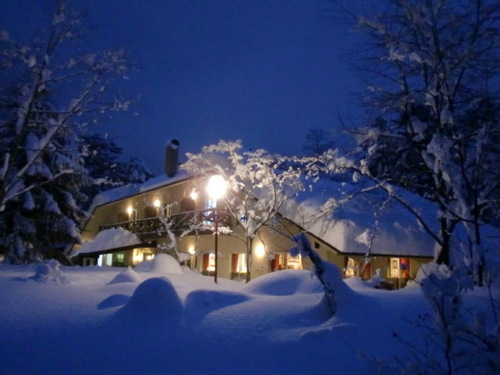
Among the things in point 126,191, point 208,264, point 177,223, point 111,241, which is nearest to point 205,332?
point 208,264

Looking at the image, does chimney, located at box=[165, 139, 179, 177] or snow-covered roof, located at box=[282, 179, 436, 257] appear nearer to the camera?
snow-covered roof, located at box=[282, 179, 436, 257]

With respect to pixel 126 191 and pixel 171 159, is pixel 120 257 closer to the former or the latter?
pixel 126 191

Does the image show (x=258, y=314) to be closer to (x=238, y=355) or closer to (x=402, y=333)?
(x=238, y=355)

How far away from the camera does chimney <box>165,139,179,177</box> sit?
96.2 ft

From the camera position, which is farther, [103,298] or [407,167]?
[407,167]

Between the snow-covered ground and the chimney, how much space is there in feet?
68.7

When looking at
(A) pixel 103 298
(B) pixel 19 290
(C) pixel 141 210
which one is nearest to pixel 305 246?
(A) pixel 103 298

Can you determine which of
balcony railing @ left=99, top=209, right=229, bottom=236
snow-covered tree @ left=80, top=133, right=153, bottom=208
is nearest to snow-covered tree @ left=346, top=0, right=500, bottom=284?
balcony railing @ left=99, top=209, right=229, bottom=236

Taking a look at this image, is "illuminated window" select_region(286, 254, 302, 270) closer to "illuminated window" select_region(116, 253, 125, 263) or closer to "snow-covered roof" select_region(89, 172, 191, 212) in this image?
"snow-covered roof" select_region(89, 172, 191, 212)

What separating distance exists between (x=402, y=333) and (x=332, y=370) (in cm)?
152

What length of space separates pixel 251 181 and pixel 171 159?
1034 centimetres

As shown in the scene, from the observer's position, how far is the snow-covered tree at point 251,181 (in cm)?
1928

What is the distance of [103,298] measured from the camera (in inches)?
349

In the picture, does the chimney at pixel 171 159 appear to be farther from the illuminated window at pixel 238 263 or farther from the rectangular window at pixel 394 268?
the rectangular window at pixel 394 268
